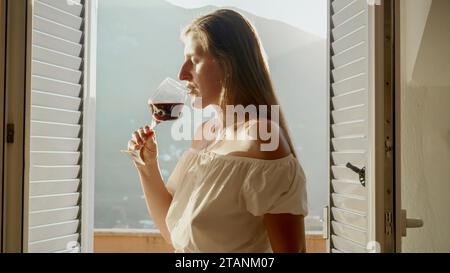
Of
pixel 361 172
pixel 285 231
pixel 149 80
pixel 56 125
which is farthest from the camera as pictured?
pixel 149 80

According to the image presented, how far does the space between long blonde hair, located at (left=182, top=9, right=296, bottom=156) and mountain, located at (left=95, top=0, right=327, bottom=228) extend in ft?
0.51

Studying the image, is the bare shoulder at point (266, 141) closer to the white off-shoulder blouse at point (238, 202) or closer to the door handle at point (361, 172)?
the white off-shoulder blouse at point (238, 202)

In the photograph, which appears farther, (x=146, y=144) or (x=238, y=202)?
(x=146, y=144)

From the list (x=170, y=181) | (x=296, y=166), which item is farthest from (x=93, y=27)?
(x=296, y=166)

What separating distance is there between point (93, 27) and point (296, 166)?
30.0 inches

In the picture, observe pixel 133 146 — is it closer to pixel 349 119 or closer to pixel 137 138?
pixel 137 138

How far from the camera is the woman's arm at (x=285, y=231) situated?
1.14 meters

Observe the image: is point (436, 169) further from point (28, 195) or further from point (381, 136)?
point (28, 195)

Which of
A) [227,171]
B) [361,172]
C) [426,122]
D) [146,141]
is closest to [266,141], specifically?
[227,171]

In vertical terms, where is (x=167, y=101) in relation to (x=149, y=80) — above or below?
below

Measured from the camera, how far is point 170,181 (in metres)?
1.44

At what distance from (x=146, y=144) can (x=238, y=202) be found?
364 millimetres

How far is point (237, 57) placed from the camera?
4.34ft

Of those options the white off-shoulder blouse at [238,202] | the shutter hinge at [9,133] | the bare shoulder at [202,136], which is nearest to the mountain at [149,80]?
the bare shoulder at [202,136]
